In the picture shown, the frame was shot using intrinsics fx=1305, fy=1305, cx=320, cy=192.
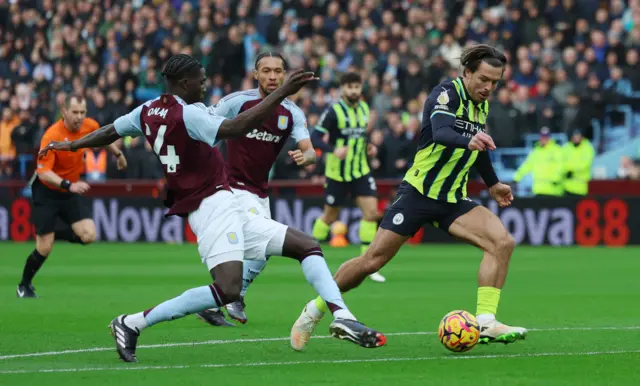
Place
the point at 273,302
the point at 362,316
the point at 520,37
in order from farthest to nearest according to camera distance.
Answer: the point at 520,37 < the point at 273,302 < the point at 362,316

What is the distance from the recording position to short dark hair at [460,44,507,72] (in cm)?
931

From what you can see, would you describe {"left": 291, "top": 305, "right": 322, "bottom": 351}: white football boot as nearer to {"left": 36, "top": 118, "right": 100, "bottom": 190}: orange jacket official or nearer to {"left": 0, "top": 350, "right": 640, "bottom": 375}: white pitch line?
{"left": 0, "top": 350, "right": 640, "bottom": 375}: white pitch line

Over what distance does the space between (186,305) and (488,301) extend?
225 centimetres

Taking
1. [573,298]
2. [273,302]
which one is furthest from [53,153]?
[573,298]

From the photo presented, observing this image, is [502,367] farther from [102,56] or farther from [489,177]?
[102,56]

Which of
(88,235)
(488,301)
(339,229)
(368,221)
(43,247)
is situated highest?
(488,301)

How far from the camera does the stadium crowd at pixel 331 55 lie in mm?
25062

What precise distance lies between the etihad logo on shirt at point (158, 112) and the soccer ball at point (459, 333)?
2361 millimetres

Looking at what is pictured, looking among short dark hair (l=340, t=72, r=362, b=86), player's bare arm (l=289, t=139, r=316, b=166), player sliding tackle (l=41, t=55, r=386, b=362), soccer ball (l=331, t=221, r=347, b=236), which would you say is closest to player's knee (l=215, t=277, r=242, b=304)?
player sliding tackle (l=41, t=55, r=386, b=362)

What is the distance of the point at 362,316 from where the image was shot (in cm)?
1193

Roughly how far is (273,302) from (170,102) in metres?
5.15

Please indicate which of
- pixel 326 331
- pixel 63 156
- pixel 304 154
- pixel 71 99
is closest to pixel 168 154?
pixel 326 331

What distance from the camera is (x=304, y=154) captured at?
1141 centimetres

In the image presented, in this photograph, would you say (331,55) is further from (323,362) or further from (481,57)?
(323,362)
